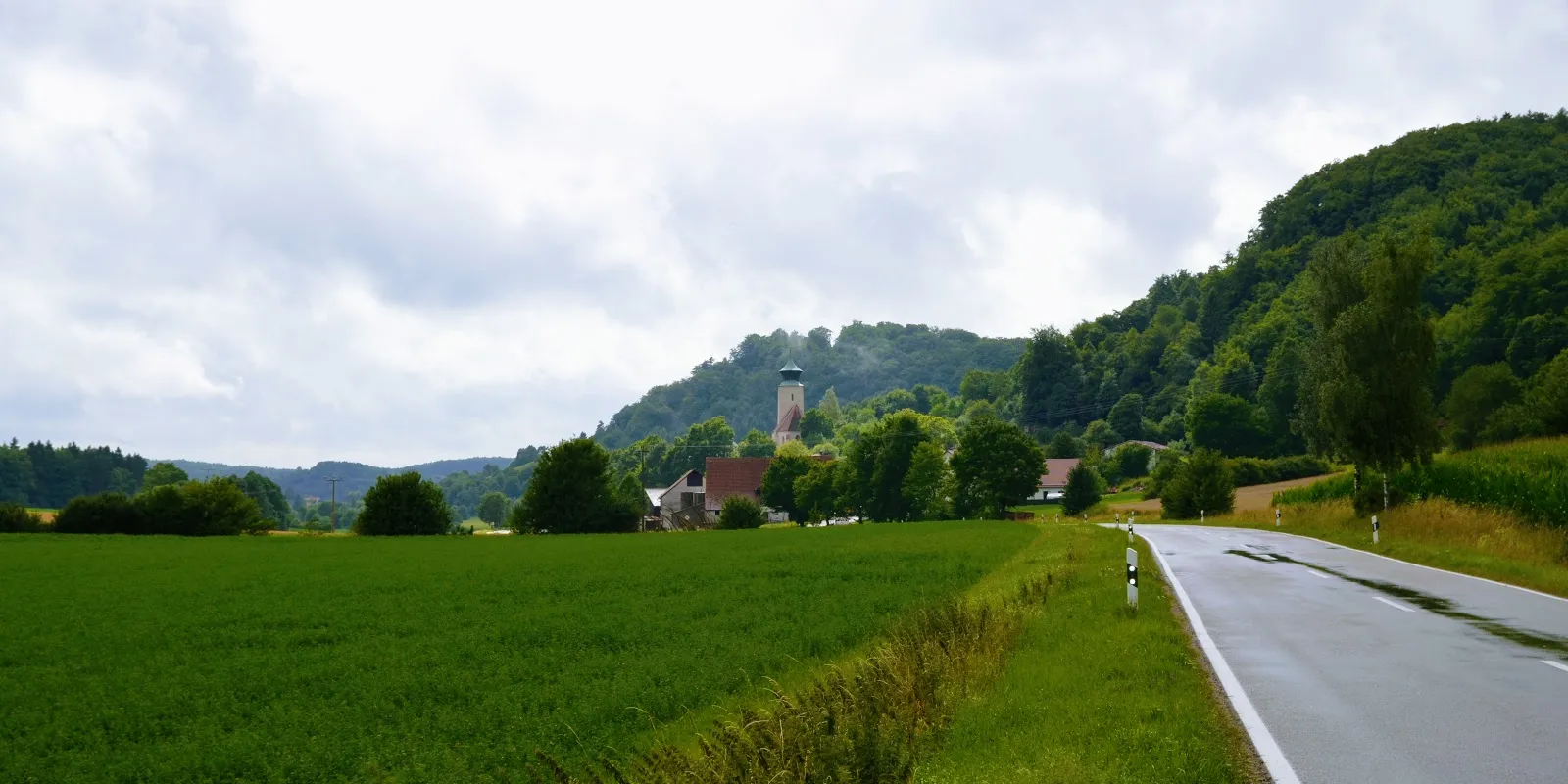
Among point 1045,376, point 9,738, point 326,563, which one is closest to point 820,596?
point 9,738

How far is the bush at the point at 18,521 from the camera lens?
5653 centimetres

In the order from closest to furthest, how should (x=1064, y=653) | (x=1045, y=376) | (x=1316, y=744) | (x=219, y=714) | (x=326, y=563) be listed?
(x=1316, y=744) < (x=1064, y=653) < (x=219, y=714) < (x=326, y=563) < (x=1045, y=376)

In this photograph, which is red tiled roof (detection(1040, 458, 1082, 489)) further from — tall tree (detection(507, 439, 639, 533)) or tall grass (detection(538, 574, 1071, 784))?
tall grass (detection(538, 574, 1071, 784))

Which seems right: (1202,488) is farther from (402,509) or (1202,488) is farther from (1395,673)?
(1395,673)

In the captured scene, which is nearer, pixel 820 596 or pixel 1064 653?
pixel 1064 653

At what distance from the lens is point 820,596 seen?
21094 millimetres

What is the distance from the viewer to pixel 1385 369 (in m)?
34.2

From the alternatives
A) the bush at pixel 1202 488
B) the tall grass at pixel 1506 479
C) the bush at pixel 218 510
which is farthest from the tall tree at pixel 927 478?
the tall grass at pixel 1506 479

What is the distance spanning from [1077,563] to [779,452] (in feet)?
368

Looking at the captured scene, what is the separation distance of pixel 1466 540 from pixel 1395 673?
20.1m

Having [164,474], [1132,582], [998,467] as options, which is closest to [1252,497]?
[998,467]

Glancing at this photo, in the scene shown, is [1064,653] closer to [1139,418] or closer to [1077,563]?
[1077,563]

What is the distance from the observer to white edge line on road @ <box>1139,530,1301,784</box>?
20.6 feet

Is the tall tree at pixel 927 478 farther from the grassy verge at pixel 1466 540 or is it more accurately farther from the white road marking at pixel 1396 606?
the white road marking at pixel 1396 606
